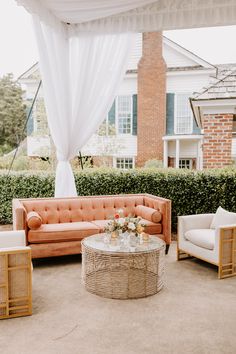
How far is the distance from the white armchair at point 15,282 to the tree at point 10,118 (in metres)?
15.7

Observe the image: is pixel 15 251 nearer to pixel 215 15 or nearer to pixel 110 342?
pixel 110 342

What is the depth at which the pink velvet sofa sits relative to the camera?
4.94 metres

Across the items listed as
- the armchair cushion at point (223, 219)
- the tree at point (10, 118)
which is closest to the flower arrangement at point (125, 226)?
the armchair cushion at point (223, 219)

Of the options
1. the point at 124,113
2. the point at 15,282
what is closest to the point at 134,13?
the point at 15,282

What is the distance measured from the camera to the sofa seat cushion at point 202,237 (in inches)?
187

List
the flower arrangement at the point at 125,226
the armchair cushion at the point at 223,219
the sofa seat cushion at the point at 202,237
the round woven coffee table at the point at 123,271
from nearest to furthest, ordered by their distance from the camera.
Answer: the round woven coffee table at the point at 123,271, the flower arrangement at the point at 125,226, the sofa seat cushion at the point at 202,237, the armchair cushion at the point at 223,219

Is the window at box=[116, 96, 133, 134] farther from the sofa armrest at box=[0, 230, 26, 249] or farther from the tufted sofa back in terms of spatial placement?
the sofa armrest at box=[0, 230, 26, 249]

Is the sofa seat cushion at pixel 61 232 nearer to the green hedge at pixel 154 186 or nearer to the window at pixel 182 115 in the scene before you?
the green hedge at pixel 154 186

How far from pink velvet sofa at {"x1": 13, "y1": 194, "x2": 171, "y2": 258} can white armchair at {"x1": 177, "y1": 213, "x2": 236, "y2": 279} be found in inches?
14.4

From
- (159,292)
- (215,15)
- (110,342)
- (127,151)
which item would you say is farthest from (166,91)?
(110,342)

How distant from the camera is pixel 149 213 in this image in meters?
5.57

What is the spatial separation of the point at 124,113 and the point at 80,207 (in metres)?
7.15

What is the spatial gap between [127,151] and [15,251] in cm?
931

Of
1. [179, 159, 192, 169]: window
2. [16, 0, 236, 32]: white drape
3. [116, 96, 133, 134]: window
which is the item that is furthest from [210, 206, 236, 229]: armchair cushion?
[179, 159, 192, 169]: window
